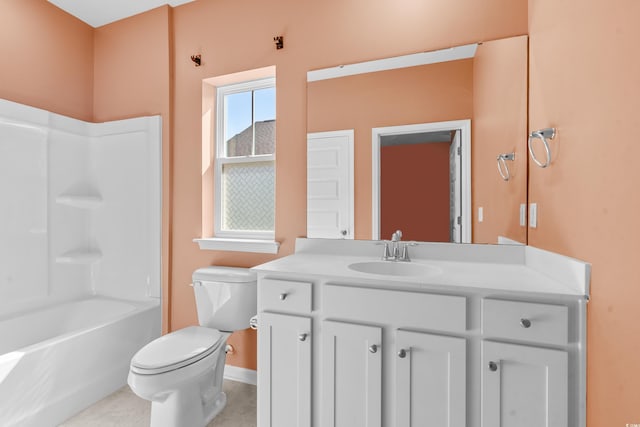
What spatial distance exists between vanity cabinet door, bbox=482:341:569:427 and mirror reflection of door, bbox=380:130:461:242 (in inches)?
26.6

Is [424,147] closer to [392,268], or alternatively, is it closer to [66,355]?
[392,268]

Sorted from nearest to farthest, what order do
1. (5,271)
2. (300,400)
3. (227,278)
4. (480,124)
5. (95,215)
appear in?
(300,400)
(480,124)
(227,278)
(5,271)
(95,215)

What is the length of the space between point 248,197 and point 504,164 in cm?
161

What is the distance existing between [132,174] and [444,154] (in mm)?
2253

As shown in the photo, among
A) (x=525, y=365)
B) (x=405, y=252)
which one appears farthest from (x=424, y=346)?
(x=405, y=252)

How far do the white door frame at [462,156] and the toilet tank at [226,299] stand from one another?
2.68 feet

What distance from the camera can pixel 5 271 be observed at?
2.06 meters

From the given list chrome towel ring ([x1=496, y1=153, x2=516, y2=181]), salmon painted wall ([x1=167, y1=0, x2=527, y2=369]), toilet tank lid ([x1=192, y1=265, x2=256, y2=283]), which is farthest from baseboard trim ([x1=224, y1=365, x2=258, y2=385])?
chrome towel ring ([x1=496, y1=153, x2=516, y2=181])

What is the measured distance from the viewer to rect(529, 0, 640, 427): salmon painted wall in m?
0.81

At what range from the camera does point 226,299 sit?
1.89 metres

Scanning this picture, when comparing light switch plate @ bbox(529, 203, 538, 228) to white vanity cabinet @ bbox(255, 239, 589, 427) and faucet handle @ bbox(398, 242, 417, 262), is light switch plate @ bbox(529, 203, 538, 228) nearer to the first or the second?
white vanity cabinet @ bbox(255, 239, 589, 427)

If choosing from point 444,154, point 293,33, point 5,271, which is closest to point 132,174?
point 5,271

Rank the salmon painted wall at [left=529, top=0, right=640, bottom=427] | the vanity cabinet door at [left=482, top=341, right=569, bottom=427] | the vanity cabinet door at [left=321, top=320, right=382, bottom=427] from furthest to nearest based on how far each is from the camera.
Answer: the vanity cabinet door at [left=321, top=320, right=382, bottom=427] → the vanity cabinet door at [left=482, top=341, right=569, bottom=427] → the salmon painted wall at [left=529, top=0, right=640, bottom=427]

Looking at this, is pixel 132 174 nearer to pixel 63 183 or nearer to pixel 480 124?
pixel 63 183
